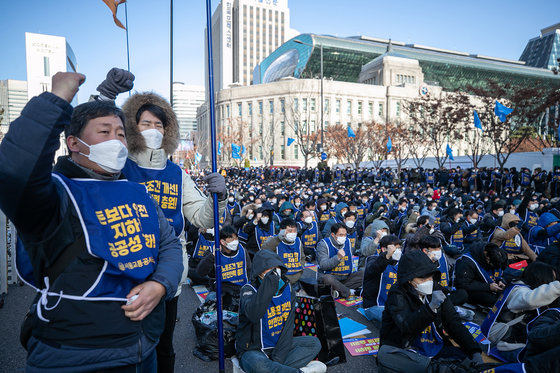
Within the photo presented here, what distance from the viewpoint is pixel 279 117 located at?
56.5 meters

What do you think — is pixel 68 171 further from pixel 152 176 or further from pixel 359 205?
pixel 359 205

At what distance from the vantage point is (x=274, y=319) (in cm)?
360

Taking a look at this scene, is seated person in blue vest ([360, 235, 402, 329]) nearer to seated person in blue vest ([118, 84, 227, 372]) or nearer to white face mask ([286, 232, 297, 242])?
white face mask ([286, 232, 297, 242])

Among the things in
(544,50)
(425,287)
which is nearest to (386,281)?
(425,287)

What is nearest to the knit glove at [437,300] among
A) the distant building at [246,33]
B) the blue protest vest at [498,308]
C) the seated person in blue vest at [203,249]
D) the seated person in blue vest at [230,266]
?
the blue protest vest at [498,308]

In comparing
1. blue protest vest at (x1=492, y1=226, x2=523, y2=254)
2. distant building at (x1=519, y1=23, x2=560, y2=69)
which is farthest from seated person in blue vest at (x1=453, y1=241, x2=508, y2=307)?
distant building at (x1=519, y1=23, x2=560, y2=69)

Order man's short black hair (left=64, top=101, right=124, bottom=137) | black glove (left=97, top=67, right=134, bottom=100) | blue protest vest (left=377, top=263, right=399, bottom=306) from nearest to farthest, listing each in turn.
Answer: man's short black hair (left=64, top=101, right=124, bottom=137), black glove (left=97, top=67, right=134, bottom=100), blue protest vest (left=377, top=263, right=399, bottom=306)

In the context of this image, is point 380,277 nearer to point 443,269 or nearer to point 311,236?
A: point 443,269

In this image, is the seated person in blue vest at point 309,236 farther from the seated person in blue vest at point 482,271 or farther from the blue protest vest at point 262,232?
the seated person in blue vest at point 482,271

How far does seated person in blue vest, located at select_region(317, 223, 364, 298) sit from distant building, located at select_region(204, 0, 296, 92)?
96561mm

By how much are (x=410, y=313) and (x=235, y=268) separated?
3.00m

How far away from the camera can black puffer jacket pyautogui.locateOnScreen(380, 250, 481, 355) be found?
3.41m

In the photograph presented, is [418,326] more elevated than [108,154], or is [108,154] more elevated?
[108,154]

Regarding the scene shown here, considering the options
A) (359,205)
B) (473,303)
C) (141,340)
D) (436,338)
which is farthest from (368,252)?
(141,340)
